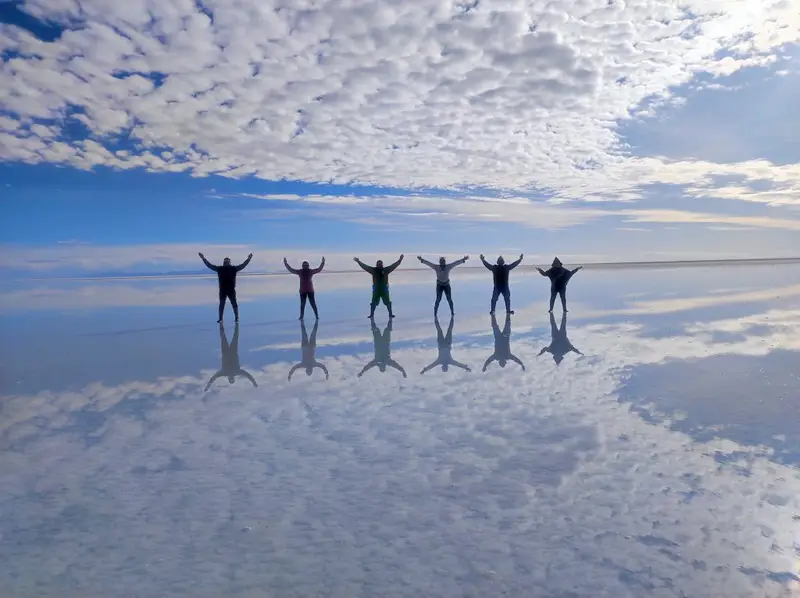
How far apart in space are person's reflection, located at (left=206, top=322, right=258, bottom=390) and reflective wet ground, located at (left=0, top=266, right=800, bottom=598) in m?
0.10

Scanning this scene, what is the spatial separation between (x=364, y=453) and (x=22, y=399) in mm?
6036

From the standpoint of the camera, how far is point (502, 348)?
13234 millimetres

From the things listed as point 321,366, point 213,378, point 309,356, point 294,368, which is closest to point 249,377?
point 213,378

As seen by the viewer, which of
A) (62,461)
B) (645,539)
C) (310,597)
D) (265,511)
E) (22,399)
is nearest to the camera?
(310,597)

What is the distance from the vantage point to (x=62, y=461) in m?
6.24

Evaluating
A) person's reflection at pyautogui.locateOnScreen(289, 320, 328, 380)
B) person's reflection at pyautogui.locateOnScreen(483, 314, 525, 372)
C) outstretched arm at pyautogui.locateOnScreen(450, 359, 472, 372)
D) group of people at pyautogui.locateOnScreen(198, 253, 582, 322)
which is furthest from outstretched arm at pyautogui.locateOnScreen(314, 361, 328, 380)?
group of people at pyautogui.locateOnScreen(198, 253, 582, 322)

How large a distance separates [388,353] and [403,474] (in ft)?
23.3

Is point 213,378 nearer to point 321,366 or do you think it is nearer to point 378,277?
point 321,366

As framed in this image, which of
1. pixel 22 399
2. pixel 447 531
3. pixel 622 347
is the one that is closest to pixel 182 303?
pixel 22 399

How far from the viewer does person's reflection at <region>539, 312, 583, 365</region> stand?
1229cm

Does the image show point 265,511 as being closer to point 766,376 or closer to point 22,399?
point 22,399

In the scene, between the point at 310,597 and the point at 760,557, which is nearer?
the point at 310,597

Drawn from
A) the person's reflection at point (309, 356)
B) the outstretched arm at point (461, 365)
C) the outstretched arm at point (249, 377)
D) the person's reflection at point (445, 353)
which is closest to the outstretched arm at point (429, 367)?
the person's reflection at point (445, 353)

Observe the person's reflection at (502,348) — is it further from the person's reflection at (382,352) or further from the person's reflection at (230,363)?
the person's reflection at (230,363)
